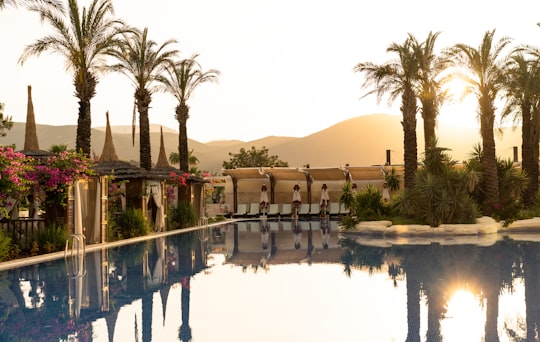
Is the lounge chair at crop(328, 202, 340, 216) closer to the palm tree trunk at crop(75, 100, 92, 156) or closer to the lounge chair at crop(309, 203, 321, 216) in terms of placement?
the lounge chair at crop(309, 203, 321, 216)

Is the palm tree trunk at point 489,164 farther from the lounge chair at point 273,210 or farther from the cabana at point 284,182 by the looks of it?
the lounge chair at point 273,210

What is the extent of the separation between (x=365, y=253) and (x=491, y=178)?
9.86m

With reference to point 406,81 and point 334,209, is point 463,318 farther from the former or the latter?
point 334,209

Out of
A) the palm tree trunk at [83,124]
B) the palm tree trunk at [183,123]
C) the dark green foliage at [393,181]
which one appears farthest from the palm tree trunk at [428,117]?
the palm tree trunk at [83,124]

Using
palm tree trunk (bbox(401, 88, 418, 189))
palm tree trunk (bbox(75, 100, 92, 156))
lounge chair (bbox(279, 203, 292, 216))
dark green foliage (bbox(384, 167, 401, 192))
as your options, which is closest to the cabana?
lounge chair (bbox(279, 203, 292, 216))

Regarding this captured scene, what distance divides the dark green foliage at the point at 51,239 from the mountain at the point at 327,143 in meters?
117

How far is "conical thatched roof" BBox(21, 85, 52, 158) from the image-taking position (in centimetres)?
1927

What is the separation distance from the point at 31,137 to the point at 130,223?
175 inches

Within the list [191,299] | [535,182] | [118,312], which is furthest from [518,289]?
[535,182]

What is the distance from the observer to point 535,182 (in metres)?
26.6

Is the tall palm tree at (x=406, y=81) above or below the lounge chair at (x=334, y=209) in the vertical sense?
above

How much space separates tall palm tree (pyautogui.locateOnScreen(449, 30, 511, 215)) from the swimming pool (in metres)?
7.51

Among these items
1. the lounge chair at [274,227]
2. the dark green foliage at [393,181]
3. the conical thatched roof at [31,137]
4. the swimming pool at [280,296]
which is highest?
the conical thatched roof at [31,137]

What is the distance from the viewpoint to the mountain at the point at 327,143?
14075 cm
